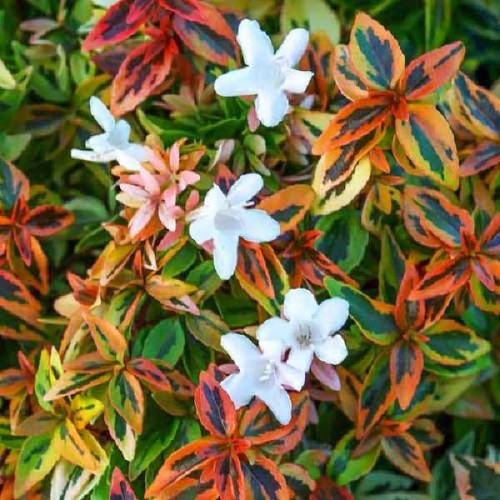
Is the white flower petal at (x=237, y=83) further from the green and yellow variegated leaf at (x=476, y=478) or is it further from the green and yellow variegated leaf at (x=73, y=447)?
the green and yellow variegated leaf at (x=476, y=478)

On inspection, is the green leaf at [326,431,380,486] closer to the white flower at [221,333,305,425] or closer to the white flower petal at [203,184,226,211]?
the white flower at [221,333,305,425]

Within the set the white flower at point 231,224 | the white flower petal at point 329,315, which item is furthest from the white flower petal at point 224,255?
the white flower petal at point 329,315

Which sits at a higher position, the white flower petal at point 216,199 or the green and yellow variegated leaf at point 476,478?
the white flower petal at point 216,199

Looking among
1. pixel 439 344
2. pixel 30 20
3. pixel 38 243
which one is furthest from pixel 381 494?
pixel 30 20

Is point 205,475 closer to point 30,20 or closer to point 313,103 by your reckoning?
point 313,103

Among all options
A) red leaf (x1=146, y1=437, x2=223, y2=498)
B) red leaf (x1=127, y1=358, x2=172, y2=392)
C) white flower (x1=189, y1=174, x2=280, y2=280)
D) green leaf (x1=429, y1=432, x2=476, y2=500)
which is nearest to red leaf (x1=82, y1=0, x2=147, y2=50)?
white flower (x1=189, y1=174, x2=280, y2=280)

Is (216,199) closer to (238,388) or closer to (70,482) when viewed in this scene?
(238,388)
